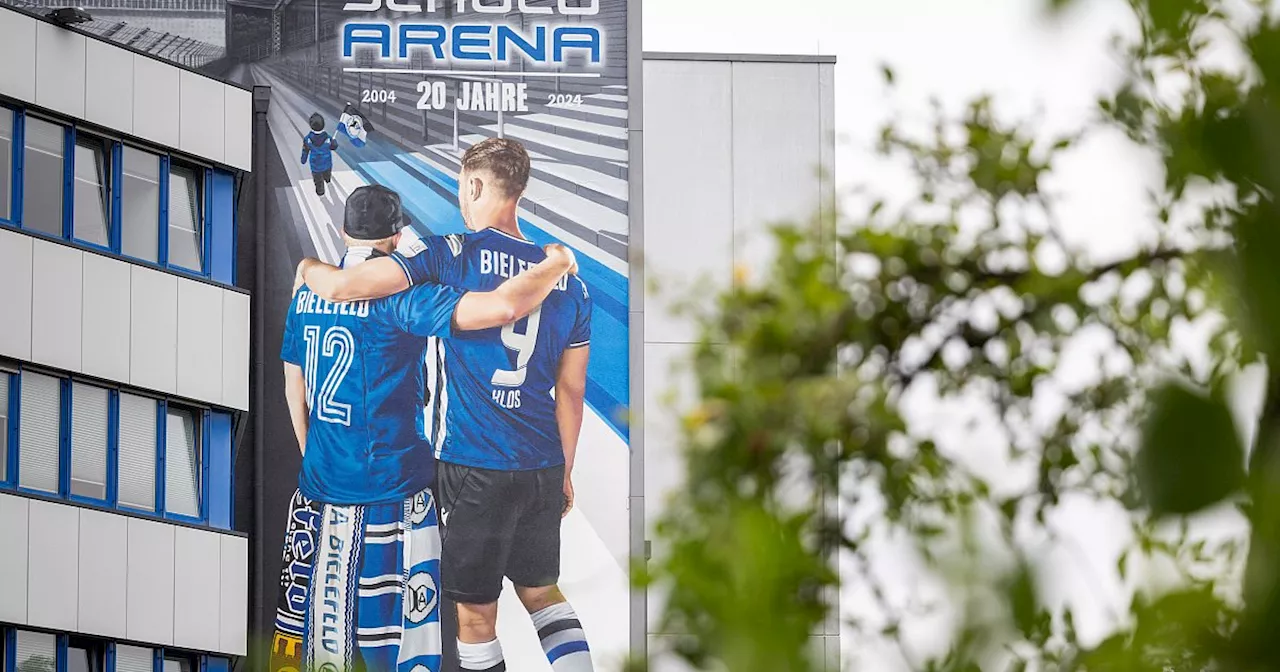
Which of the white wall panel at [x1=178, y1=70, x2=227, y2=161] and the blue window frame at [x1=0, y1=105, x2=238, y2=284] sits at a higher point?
the white wall panel at [x1=178, y1=70, x2=227, y2=161]

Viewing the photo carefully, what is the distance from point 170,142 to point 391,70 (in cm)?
263

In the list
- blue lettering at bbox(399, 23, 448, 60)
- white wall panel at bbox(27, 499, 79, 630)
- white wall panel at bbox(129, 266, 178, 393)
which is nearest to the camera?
white wall panel at bbox(27, 499, 79, 630)

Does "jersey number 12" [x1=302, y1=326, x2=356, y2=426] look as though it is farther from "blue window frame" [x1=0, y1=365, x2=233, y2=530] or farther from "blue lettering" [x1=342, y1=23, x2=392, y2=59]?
"blue lettering" [x1=342, y1=23, x2=392, y2=59]

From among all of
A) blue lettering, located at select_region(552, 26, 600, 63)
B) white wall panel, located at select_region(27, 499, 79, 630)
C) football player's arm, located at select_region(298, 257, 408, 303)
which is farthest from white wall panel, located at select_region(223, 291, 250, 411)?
blue lettering, located at select_region(552, 26, 600, 63)

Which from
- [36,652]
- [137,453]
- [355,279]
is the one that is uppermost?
[355,279]

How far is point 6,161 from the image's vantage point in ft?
54.7

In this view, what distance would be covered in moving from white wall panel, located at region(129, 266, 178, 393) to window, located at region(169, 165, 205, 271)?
410 mm

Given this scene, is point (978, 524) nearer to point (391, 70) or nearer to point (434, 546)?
point (434, 546)

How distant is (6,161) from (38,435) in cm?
248

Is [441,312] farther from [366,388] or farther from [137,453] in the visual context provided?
[137,453]

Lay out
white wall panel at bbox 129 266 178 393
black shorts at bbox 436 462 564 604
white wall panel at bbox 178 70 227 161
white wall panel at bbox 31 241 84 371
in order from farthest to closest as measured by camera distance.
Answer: black shorts at bbox 436 462 564 604, white wall panel at bbox 178 70 227 161, white wall panel at bbox 129 266 178 393, white wall panel at bbox 31 241 84 371

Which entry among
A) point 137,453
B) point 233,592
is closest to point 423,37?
point 137,453

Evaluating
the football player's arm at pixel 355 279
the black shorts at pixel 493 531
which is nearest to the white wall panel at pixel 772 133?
the football player's arm at pixel 355 279

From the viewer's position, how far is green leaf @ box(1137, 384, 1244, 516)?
374 mm
